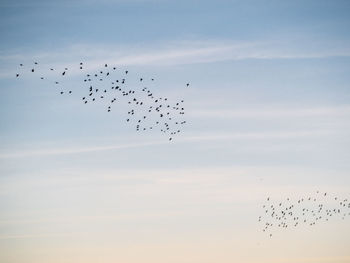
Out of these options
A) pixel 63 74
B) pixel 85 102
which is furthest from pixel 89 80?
pixel 63 74

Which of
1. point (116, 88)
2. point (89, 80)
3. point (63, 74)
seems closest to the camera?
point (89, 80)

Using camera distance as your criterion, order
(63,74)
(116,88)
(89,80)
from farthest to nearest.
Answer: (116,88)
(63,74)
(89,80)

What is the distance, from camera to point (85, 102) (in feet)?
134

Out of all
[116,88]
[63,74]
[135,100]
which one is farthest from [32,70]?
[135,100]

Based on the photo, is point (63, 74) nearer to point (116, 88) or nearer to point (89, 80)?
point (89, 80)

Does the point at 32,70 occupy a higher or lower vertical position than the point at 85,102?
higher

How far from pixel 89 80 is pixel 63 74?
6.98m

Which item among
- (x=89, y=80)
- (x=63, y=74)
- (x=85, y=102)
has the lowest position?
(x=85, y=102)

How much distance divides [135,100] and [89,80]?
10.7 m

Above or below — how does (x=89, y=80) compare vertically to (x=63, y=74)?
below

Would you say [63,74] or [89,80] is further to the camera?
[63,74]

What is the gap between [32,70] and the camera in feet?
140

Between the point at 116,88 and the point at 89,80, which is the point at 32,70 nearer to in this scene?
the point at 89,80

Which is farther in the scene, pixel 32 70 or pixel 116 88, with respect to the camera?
pixel 116 88
